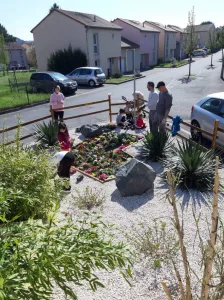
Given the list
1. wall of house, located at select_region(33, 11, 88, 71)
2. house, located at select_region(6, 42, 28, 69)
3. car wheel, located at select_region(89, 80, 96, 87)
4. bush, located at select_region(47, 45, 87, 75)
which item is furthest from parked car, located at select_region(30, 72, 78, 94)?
house, located at select_region(6, 42, 28, 69)

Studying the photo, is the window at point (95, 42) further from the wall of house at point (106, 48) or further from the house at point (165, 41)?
the house at point (165, 41)

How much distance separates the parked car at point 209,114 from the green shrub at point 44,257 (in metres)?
5.77

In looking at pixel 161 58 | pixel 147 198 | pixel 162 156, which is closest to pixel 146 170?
pixel 147 198

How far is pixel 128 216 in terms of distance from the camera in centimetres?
456

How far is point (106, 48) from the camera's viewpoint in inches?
1150

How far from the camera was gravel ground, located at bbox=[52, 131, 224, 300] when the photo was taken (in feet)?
10.2

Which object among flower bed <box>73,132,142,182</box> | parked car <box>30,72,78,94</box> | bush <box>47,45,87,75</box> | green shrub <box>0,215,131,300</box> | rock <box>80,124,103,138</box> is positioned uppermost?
bush <box>47,45,87,75</box>

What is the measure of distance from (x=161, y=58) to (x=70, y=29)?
25.1 m

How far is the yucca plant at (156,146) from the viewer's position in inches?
258

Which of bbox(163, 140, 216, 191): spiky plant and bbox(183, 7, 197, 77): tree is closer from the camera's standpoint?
bbox(163, 140, 216, 191): spiky plant

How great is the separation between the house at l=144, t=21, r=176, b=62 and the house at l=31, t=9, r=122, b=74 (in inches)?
781

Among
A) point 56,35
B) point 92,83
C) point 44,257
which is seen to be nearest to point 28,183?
point 44,257

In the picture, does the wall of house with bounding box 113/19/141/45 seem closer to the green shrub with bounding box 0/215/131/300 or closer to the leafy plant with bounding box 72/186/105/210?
the leafy plant with bounding box 72/186/105/210

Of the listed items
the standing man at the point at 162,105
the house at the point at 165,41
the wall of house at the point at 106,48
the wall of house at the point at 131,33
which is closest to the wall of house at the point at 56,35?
the wall of house at the point at 106,48
